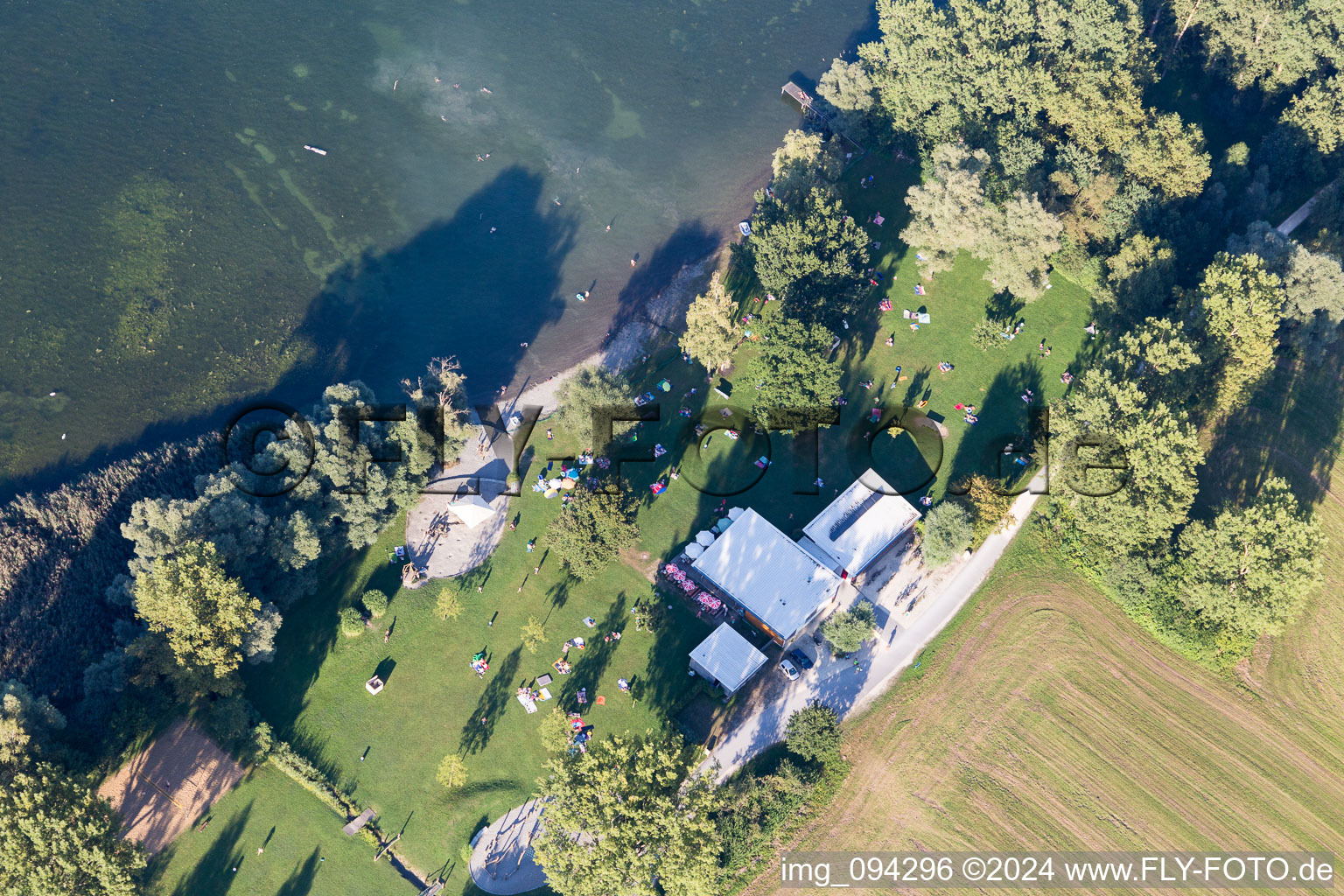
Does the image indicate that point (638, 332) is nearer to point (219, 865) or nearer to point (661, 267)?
point (661, 267)

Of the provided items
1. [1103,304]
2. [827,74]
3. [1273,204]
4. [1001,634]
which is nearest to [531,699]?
[1001,634]

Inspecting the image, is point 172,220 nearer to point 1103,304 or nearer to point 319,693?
point 319,693

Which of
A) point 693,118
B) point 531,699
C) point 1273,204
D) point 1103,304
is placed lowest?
point 531,699

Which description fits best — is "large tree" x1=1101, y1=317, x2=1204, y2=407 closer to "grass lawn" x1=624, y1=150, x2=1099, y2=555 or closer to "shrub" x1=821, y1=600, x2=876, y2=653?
"grass lawn" x1=624, y1=150, x2=1099, y2=555

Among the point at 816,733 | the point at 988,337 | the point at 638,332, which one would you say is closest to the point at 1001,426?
the point at 988,337

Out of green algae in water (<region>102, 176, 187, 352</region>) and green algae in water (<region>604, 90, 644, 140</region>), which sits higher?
green algae in water (<region>604, 90, 644, 140</region>)

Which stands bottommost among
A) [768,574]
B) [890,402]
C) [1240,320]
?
[768,574]

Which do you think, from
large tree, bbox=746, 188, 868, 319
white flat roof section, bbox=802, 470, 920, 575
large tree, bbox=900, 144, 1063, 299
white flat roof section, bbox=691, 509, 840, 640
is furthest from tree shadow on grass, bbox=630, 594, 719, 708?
large tree, bbox=900, 144, 1063, 299
